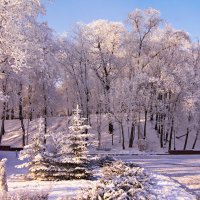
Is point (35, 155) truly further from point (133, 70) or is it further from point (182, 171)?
point (133, 70)

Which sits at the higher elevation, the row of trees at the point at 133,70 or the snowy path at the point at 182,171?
the row of trees at the point at 133,70

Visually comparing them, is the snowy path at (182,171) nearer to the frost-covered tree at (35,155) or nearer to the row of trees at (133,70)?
the frost-covered tree at (35,155)

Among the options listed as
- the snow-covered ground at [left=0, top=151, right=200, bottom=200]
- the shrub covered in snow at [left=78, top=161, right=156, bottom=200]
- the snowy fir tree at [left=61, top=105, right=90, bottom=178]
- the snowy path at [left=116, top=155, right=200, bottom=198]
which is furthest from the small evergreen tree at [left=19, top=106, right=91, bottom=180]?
the snowy path at [left=116, top=155, right=200, bottom=198]

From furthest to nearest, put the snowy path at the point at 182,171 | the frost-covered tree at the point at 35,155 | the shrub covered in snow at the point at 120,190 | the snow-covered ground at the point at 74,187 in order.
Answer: the frost-covered tree at the point at 35,155
the snowy path at the point at 182,171
the snow-covered ground at the point at 74,187
the shrub covered in snow at the point at 120,190

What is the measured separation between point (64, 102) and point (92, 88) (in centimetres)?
1163

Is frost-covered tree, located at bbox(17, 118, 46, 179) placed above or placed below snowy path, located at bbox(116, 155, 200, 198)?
above

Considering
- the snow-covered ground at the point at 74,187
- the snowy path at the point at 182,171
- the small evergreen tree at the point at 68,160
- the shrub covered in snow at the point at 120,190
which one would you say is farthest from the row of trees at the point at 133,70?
the shrub covered in snow at the point at 120,190

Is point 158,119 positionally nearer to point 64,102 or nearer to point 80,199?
point 64,102

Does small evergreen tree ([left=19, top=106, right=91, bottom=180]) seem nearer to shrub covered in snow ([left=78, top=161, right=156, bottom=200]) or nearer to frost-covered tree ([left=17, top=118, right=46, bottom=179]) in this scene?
frost-covered tree ([left=17, top=118, right=46, bottom=179])

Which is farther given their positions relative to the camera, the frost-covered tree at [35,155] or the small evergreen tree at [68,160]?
the frost-covered tree at [35,155]

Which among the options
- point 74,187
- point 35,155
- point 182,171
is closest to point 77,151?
point 35,155

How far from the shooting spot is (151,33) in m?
42.6

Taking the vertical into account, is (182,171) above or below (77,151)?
below

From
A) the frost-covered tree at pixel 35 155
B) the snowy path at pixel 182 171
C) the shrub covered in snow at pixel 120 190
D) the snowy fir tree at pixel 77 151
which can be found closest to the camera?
the shrub covered in snow at pixel 120 190
